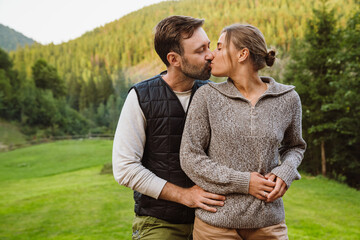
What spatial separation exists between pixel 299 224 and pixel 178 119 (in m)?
5.97

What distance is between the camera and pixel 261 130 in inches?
46.4

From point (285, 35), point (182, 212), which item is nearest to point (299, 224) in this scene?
point (182, 212)

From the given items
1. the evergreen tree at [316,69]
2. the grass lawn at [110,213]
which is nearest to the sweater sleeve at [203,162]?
the grass lawn at [110,213]

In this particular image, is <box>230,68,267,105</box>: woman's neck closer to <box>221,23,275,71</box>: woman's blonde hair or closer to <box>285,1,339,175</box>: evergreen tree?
<box>221,23,275,71</box>: woman's blonde hair

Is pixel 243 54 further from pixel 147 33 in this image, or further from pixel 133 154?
pixel 147 33

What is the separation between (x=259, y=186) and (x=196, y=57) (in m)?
0.67

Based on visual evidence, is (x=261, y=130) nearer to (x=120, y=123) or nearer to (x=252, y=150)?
(x=252, y=150)

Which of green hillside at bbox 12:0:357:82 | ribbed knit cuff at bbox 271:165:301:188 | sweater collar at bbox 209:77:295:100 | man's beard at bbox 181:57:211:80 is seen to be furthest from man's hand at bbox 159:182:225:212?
green hillside at bbox 12:0:357:82

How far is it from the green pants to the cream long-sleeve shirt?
0.59 ft

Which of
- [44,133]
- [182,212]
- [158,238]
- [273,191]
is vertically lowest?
[44,133]

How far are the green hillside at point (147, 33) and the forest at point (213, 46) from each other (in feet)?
0.20

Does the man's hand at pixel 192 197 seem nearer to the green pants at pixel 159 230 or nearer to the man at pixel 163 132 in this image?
the man at pixel 163 132

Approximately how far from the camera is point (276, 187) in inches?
46.1

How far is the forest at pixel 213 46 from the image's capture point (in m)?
9.39
